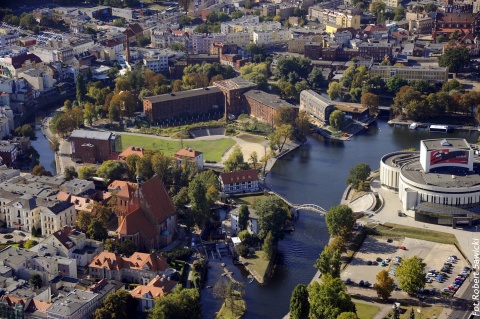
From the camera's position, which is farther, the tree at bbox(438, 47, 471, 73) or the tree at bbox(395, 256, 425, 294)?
→ the tree at bbox(438, 47, 471, 73)

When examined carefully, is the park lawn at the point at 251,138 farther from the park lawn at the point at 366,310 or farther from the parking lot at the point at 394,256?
the park lawn at the point at 366,310

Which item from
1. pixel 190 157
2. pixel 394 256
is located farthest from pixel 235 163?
pixel 394 256

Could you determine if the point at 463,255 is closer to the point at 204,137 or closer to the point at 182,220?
the point at 182,220

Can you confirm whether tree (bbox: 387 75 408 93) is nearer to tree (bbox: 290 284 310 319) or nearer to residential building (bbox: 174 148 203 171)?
residential building (bbox: 174 148 203 171)

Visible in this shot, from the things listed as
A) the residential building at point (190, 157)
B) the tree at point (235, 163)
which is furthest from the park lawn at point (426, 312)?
the residential building at point (190, 157)

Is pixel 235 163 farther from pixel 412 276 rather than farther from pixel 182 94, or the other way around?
pixel 412 276

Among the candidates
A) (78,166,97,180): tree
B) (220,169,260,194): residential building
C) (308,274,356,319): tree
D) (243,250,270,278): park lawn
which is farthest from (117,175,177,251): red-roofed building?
(308,274,356,319): tree
